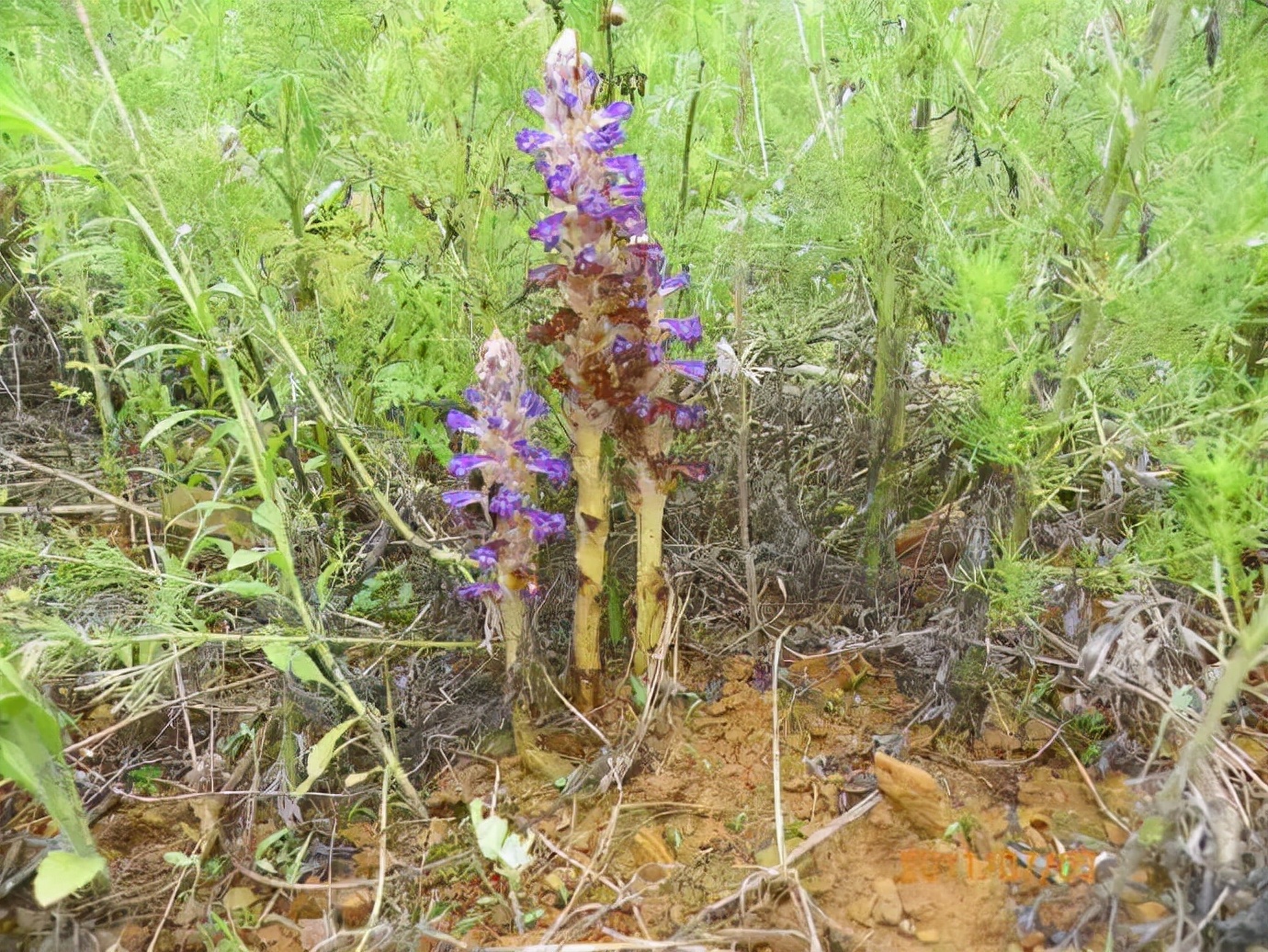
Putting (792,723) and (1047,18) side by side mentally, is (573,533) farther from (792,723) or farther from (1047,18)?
(1047,18)

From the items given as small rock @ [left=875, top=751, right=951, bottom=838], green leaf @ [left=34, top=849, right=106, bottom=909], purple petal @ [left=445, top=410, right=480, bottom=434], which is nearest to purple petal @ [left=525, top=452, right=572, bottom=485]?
purple petal @ [left=445, top=410, right=480, bottom=434]

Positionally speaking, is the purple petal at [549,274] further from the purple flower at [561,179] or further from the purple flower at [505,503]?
the purple flower at [505,503]

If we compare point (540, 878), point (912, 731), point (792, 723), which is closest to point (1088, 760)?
point (912, 731)

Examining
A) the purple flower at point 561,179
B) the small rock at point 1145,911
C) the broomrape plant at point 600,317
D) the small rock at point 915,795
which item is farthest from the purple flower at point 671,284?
the small rock at point 1145,911

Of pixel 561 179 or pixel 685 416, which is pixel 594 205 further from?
pixel 685 416

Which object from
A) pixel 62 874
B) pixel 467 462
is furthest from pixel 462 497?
pixel 62 874

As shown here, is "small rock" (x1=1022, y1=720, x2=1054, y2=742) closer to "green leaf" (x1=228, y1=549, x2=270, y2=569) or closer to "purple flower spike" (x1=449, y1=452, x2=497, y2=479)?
"purple flower spike" (x1=449, y1=452, x2=497, y2=479)

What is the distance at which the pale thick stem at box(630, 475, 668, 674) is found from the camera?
5.00 ft

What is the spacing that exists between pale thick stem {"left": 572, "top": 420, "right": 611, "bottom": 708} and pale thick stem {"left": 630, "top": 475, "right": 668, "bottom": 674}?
0.07 m

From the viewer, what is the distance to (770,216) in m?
1.62

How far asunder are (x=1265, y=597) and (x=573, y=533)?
1.17 meters

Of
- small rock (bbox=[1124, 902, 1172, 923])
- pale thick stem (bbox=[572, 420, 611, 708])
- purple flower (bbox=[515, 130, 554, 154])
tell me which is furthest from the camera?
pale thick stem (bbox=[572, 420, 611, 708])

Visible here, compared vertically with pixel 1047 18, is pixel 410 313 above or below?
below

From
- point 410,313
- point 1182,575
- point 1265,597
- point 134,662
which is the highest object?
point 410,313
